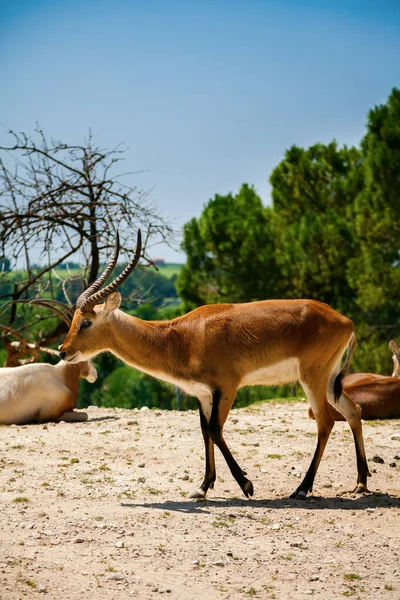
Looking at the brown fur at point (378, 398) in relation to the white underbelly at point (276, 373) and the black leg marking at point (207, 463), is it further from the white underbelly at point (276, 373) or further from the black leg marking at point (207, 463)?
the black leg marking at point (207, 463)

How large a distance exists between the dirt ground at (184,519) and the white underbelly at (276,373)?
3.62ft

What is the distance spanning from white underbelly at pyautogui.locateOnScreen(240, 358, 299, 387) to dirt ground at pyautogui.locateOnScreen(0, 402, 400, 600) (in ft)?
3.62

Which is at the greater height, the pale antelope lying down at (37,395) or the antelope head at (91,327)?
the antelope head at (91,327)

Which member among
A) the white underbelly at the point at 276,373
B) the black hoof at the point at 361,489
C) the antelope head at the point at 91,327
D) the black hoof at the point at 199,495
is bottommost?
the black hoof at the point at 361,489

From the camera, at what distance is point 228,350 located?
823cm

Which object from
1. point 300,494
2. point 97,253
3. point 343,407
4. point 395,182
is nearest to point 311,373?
point 343,407

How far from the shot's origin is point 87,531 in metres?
6.76

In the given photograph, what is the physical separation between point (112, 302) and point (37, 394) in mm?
4256

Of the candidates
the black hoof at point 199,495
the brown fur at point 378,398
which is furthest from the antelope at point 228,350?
the brown fur at point 378,398

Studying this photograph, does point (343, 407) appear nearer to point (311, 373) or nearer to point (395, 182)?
point (311, 373)

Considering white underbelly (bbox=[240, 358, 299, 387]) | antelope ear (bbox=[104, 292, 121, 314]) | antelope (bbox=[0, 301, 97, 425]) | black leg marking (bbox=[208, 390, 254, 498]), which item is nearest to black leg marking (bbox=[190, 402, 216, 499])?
black leg marking (bbox=[208, 390, 254, 498])

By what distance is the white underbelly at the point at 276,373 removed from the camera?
8.27 m

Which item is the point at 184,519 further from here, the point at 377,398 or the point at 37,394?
the point at 377,398

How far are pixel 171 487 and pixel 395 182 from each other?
1987 centimetres
